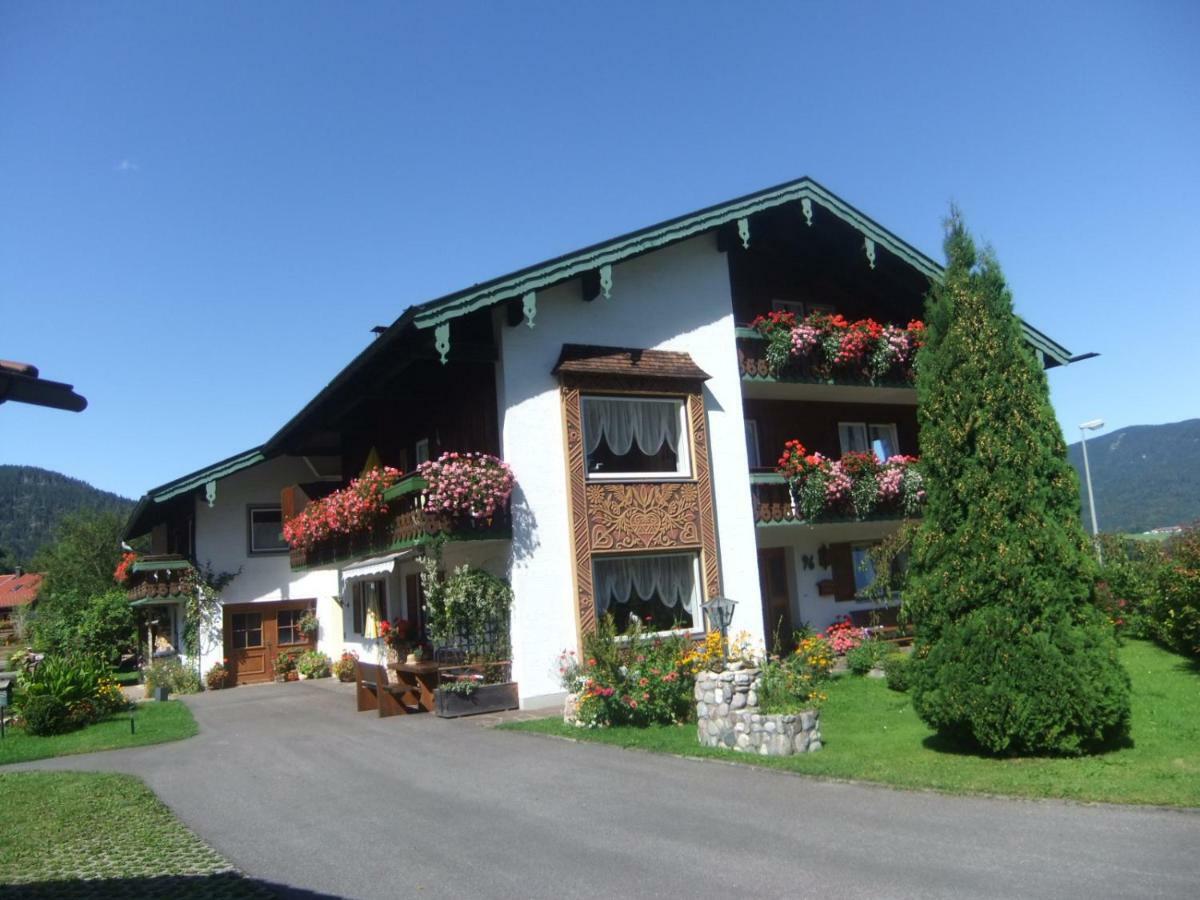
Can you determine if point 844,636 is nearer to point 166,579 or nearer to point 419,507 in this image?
point 419,507

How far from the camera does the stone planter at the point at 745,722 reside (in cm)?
1095

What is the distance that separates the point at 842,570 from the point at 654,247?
839 cm

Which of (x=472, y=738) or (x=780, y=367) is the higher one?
(x=780, y=367)

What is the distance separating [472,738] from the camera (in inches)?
528

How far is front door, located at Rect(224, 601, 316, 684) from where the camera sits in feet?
90.3

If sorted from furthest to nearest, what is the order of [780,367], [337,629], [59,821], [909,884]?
[337,629], [780,367], [59,821], [909,884]

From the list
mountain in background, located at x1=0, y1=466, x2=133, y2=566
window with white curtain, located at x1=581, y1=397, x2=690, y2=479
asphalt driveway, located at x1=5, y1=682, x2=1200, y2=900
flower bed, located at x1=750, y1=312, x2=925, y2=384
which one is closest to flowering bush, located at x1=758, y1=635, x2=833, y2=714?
asphalt driveway, located at x1=5, y1=682, x2=1200, y2=900

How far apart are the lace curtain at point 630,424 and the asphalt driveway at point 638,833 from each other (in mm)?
6666

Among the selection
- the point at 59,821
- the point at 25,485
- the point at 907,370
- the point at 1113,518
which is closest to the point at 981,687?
the point at 59,821

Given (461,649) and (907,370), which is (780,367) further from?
(461,649)

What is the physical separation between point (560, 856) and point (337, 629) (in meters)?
21.7

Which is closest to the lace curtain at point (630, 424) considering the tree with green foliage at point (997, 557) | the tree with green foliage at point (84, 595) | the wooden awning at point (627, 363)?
the wooden awning at point (627, 363)

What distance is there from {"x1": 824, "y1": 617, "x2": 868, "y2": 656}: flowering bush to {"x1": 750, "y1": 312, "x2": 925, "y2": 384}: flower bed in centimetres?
523

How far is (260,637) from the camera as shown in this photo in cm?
2798
